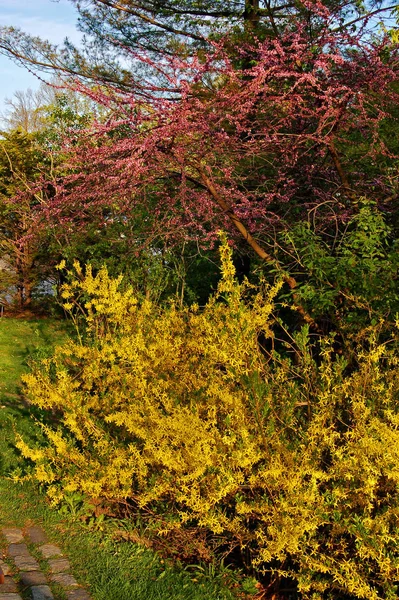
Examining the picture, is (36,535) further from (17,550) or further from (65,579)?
(65,579)

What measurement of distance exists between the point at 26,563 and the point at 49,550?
19 centimetres

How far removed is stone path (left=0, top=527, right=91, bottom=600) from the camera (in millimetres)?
3490

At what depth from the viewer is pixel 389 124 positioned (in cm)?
812

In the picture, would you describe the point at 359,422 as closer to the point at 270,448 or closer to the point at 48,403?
the point at 270,448

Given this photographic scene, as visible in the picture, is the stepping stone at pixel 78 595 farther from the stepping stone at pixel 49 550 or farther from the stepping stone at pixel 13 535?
the stepping stone at pixel 13 535

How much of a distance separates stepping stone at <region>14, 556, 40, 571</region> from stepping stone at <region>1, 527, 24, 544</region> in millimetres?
199

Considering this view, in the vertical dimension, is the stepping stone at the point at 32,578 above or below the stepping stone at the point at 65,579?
above

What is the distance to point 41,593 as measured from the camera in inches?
137

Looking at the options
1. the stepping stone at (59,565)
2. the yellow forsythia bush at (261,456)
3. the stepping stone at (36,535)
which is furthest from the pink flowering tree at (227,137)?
the stepping stone at (59,565)

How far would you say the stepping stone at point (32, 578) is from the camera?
11.9 feet

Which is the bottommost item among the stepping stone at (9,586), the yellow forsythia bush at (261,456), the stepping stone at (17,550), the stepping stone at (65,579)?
the stepping stone at (65,579)

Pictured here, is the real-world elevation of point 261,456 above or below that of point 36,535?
above

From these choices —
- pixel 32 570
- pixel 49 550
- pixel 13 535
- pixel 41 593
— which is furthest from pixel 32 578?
pixel 13 535

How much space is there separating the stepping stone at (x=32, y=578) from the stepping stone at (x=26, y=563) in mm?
45
